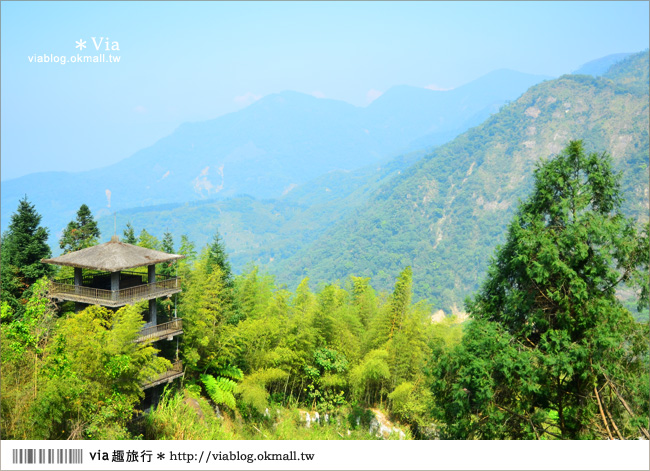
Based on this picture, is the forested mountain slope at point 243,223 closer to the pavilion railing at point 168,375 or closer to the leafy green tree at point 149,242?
the leafy green tree at point 149,242

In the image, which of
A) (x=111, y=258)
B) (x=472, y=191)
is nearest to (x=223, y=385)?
(x=111, y=258)

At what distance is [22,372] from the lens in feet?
27.1

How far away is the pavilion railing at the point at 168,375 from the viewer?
41.3 ft

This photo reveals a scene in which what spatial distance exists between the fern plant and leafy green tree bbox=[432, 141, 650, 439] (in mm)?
6208

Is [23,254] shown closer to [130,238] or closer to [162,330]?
[130,238]

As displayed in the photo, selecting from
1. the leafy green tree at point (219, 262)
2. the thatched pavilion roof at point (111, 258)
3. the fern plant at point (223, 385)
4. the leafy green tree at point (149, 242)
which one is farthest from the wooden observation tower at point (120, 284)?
the leafy green tree at point (149, 242)

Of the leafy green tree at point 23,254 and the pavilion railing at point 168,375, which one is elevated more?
the leafy green tree at point 23,254

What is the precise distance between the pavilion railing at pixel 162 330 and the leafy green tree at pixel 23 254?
4942 mm

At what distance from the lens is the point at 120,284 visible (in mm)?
13234

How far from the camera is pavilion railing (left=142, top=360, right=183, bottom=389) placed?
12602mm

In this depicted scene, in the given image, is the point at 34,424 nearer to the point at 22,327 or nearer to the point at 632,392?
the point at 22,327

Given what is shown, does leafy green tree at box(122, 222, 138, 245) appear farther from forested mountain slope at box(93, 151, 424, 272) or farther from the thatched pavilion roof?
forested mountain slope at box(93, 151, 424, 272)

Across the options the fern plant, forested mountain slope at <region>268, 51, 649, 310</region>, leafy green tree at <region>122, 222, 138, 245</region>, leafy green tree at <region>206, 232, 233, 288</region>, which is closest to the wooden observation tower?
the fern plant

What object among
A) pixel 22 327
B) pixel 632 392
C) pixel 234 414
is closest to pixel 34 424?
pixel 22 327
